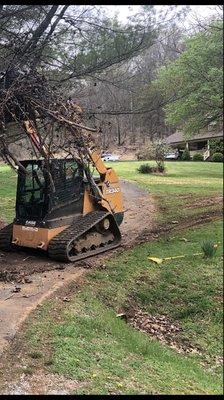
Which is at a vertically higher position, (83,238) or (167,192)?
(83,238)

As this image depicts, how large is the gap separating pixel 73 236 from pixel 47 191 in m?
1.02

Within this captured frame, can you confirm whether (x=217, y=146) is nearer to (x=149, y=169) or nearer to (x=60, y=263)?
(x=149, y=169)

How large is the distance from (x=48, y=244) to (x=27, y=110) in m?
3.59

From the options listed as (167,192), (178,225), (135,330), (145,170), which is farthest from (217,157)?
(135,330)

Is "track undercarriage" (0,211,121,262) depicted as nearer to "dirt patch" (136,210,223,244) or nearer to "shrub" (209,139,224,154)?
"dirt patch" (136,210,223,244)

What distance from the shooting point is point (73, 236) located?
9281 mm

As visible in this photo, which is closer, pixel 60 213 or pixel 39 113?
→ pixel 39 113

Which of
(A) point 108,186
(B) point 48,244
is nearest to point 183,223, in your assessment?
(A) point 108,186

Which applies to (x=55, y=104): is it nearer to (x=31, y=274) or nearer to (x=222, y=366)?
(x=31, y=274)

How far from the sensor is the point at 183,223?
1431 cm

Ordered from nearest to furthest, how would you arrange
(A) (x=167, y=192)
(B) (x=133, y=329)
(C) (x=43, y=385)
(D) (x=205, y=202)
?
(C) (x=43, y=385)
(B) (x=133, y=329)
(D) (x=205, y=202)
(A) (x=167, y=192)

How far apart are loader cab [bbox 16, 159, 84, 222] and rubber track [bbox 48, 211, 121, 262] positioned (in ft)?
1.17

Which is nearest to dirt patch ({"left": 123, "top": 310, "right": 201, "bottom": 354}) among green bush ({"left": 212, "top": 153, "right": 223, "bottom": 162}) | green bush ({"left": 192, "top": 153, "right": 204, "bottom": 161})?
green bush ({"left": 212, "top": 153, "right": 223, "bottom": 162})

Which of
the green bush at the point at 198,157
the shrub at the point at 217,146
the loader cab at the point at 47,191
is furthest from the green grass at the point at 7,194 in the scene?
the green bush at the point at 198,157
